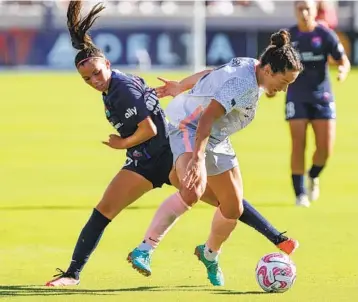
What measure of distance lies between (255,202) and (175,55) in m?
25.7

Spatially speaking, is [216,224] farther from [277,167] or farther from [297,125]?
[277,167]

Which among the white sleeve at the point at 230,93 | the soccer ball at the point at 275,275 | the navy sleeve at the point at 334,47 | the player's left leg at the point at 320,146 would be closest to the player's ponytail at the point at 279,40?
the white sleeve at the point at 230,93

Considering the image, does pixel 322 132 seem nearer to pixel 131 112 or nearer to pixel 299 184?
pixel 299 184

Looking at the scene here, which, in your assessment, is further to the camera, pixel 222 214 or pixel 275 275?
pixel 222 214

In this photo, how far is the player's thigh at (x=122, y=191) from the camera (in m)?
8.82

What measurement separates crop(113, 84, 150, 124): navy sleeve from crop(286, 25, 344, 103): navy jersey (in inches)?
210

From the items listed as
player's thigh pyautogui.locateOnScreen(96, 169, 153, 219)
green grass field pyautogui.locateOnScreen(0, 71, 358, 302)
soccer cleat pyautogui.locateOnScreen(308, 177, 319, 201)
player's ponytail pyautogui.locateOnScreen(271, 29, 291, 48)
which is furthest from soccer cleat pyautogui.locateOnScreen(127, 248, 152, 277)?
soccer cleat pyautogui.locateOnScreen(308, 177, 319, 201)

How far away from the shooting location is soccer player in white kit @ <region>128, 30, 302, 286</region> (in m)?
8.25

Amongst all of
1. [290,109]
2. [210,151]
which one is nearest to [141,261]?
[210,151]

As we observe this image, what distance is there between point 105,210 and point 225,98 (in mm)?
1346

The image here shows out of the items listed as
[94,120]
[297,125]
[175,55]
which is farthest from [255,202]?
[175,55]

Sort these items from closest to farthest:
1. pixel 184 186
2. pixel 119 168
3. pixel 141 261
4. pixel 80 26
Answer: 1. pixel 184 186
2. pixel 141 261
3. pixel 80 26
4. pixel 119 168

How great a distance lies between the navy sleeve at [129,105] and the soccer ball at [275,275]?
54.4 inches

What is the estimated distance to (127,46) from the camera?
39438 millimetres
